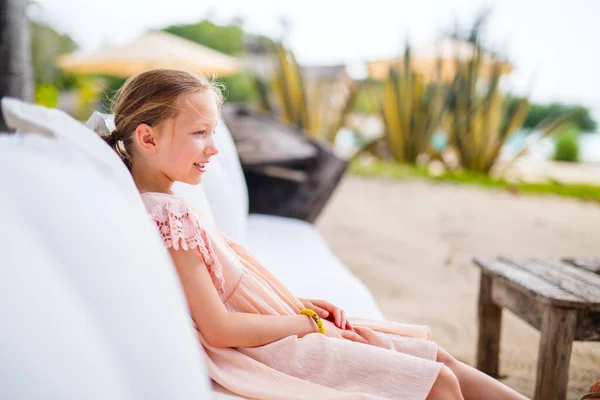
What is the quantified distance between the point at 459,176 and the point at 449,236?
101 inches

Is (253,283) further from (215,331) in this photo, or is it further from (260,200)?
(260,200)

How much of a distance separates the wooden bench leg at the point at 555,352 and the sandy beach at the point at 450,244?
1.14 feet

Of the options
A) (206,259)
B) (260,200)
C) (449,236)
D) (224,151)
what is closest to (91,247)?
(206,259)

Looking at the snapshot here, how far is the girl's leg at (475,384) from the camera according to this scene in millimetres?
1155

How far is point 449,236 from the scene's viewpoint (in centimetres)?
427

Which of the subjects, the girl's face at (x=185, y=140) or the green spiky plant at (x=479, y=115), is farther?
the green spiky plant at (x=479, y=115)

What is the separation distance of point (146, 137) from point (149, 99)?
8 centimetres

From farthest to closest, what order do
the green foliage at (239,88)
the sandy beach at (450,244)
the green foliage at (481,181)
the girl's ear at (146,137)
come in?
1. the green foliage at (239,88)
2. the green foliage at (481,181)
3. the sandy beach at (450,244)
4. the girl's ear at (146,137)

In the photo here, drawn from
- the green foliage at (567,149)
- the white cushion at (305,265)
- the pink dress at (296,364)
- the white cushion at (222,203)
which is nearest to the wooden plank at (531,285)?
the white cushion at (305,265)

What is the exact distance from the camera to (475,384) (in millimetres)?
1173

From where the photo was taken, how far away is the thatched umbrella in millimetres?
7375

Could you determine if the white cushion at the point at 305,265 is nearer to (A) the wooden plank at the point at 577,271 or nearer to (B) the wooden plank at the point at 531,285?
(B) the wooden plank at the point at 531,285

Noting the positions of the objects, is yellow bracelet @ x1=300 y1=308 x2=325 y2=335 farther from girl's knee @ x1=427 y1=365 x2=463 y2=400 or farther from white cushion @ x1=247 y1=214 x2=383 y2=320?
white cushion @ x1=247 y1=214 x2=383 y2=320

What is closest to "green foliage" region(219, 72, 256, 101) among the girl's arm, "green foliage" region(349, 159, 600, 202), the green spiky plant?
the green spiky plant
